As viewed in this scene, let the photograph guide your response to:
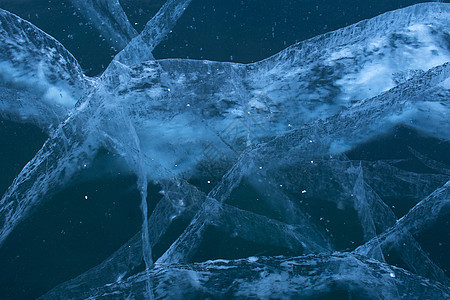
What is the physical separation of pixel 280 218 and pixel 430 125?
0.54 m

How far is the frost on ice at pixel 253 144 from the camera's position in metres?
0.91

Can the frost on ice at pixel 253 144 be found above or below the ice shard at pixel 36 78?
below

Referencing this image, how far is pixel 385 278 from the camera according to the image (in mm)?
897

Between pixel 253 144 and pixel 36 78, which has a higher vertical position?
pixel 36 78

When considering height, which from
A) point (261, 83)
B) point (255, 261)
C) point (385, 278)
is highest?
point (261, 83)

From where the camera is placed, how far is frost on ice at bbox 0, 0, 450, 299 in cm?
91

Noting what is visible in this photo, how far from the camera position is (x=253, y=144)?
101 cm

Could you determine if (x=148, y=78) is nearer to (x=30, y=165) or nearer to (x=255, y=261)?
(x=30, y=165)

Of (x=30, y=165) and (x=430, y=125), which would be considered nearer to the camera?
(x=30, y=165)

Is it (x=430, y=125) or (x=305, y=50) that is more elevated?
(x=305, y=50)

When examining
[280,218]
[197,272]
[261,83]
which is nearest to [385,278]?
[280,218]

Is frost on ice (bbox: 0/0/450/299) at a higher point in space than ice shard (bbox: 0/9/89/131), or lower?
lower

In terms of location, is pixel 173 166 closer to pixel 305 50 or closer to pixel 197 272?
pixel 197 272

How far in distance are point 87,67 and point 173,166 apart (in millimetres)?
367
